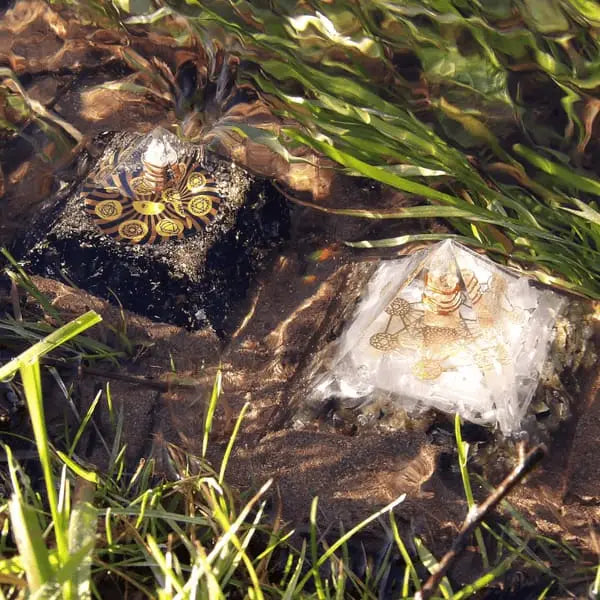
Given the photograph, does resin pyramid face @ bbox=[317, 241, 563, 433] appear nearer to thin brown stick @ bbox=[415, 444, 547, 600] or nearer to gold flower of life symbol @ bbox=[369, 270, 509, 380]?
gold flower of life symbol @ bbox=[369, 270, 509, 380]

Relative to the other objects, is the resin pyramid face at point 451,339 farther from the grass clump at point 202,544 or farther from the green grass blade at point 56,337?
the green grass blade at point 56,337

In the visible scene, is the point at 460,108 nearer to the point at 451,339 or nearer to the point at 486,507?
the point at 451,339

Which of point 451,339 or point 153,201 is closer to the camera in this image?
point 451,339

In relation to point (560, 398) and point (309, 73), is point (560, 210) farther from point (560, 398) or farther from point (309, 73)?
point (309, 73)

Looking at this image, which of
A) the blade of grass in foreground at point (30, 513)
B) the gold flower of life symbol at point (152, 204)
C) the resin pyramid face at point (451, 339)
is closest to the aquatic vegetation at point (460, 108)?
the resin pyramid face at point (451, 339)

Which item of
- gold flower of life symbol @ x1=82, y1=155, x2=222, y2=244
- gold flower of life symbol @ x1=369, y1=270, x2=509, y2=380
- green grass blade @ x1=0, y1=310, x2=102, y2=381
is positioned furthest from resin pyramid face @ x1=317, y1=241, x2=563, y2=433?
green grass blade @ x1=0, y1=310, x2=102, y2=381

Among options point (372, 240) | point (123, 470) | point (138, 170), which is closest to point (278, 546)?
point (123, 470)

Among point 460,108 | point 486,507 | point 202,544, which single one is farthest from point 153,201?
point 486,507
